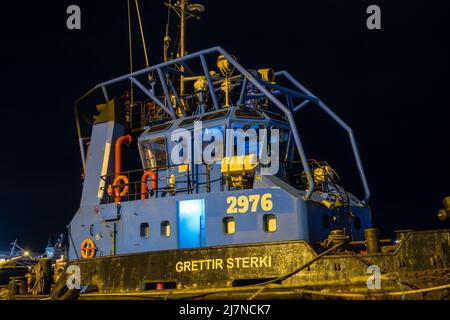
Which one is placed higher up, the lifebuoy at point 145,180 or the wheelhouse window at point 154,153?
the wheelhouse window at point 154,153

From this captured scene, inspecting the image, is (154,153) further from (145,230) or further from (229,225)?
(229,225)

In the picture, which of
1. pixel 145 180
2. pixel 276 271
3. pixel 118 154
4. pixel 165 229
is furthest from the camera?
pixel 118 154

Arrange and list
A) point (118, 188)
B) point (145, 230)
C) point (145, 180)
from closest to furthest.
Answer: point (145, 230), point (145, 180), point (118, 188)

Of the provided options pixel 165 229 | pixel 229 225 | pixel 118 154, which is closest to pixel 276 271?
pixel 229 225

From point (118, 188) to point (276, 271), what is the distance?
17.2 feet

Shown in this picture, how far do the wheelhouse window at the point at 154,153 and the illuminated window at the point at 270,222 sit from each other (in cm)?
364

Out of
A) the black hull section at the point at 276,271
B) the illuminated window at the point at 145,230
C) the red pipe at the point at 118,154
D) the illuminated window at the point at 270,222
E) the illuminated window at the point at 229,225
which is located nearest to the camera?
the black hull section at the point at 276,271

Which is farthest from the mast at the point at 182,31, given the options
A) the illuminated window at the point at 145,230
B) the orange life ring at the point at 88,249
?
the orange life ring at the point at 88,249

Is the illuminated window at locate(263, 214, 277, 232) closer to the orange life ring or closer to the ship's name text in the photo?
the ship's name text

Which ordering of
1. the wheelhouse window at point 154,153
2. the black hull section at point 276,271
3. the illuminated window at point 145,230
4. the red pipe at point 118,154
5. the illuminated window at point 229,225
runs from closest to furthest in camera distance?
1. the black hull section at point 276,271
2. the illuminated window at point 229,225
3. the illuminated window at point 145,230
4. the wheelhouse window at point 154,153
5. the red pipe at point 118,154

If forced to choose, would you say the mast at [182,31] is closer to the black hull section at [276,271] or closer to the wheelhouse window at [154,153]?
the wheelhouse window at [154,153]

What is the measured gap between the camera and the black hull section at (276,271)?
914cm

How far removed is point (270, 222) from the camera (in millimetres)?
11477

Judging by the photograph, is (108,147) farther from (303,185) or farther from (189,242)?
(303,185)
